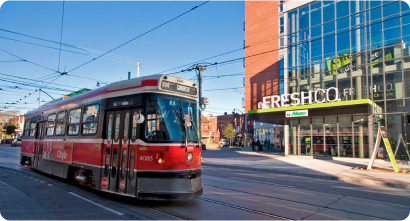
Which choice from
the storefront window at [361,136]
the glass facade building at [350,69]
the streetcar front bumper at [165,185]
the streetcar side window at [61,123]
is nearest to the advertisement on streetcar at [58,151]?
the streetcar side window at [61,123]

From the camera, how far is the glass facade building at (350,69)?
2128 centimetres

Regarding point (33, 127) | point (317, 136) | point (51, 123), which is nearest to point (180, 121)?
point (51, 123)

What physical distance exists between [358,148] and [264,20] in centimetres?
2417

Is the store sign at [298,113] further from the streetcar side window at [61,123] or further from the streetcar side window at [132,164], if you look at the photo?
the streetcar side window at [132,164]

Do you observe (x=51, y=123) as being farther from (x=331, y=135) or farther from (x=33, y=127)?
(x=331, y=135)

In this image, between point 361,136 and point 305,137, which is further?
point 305,137

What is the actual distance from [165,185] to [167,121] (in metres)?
1.50

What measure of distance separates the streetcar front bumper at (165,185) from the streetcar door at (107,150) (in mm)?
1288

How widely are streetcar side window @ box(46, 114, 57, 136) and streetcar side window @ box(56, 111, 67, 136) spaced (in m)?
0.52

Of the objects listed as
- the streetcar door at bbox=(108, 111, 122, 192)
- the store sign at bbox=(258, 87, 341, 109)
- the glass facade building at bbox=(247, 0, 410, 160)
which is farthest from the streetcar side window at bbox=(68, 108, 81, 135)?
the store sign at bbox=(258, 87, 341, 109)

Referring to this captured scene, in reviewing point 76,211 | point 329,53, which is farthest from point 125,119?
point 329,53

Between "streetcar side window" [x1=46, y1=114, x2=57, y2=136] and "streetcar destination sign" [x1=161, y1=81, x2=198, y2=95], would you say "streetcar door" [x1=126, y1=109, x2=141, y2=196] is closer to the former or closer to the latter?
"streetcar destination sign" [x1=161, y1=81, x2=198, y2=95]

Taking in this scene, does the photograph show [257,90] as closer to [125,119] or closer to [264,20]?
[264,20]

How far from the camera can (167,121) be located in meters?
6.59
